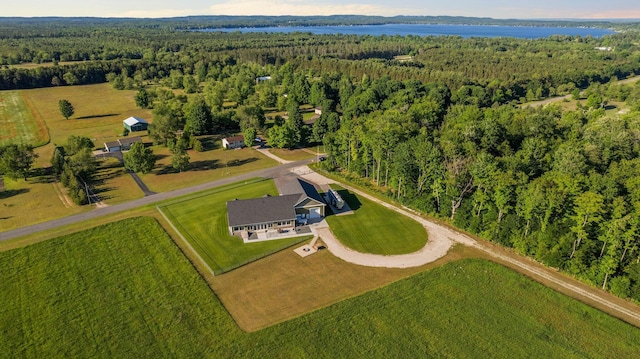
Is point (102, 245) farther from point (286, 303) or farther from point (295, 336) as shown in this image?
point (295, 336)

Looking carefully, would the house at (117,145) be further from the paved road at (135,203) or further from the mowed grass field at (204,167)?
the paved road at (135,203)

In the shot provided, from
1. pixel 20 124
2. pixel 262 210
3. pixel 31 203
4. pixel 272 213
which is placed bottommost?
pixel 20 124

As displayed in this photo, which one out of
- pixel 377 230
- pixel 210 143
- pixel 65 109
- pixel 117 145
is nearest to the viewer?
pixel 377 230

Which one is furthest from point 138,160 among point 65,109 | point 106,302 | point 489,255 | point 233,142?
point 489,255

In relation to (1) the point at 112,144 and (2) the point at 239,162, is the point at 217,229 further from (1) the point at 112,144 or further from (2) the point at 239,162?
(1) the point at 112,144

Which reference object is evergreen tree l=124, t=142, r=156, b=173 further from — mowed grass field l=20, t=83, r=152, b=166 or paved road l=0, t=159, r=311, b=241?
mowed grass field l=20, t=83, r=152, b=166

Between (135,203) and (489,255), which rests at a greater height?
(135,203)

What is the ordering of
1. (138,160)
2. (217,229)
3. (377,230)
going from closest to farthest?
(217,229) < (377,230) < (138,160)
